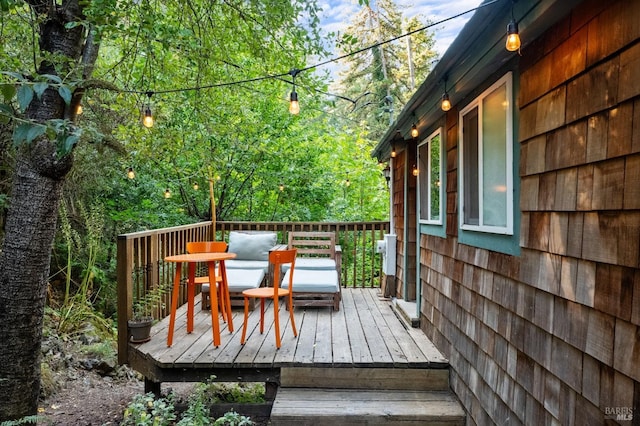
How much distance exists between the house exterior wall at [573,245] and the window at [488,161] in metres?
0.15

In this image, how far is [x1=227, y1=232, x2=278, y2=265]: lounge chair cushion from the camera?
17.9 ft

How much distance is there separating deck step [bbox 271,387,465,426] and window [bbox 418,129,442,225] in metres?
1.46

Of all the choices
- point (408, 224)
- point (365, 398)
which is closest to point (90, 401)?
point (365, 398)

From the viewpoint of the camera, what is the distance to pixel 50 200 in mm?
3047

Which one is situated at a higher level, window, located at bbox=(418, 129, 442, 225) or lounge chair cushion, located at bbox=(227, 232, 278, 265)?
window, located at bbox=(418, 129, 442, 225)

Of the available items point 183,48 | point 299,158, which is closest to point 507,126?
point 183,48

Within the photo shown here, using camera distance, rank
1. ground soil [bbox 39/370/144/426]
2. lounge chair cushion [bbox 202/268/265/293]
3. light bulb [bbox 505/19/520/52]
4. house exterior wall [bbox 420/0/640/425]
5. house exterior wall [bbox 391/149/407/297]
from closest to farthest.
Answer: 1. house exterior wall [bbox 420/0/640/425]
2. light bulb [bbox 505/19/520/52]
3. ground soil [bbox 39/370/144/426]
4. lounge chair cushion [bbox 202/268/265/293]
5. house exterior wall [bbox 391/149/407/297]

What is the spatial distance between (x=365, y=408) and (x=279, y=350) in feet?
2.99

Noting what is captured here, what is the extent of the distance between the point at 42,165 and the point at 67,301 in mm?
2523

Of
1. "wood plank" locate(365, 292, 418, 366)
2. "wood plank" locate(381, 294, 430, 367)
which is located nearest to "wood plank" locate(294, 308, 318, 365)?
"wood plank" locate(365, 292, 418, 366)

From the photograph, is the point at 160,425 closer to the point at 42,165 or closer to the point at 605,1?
the point at 42,165

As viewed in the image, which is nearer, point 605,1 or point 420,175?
point 605,1

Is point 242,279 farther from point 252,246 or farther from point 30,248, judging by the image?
point 30,248

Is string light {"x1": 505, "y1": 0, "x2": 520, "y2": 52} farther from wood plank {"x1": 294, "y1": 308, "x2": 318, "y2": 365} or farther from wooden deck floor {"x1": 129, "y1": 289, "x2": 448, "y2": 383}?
wood plank {"x1": 294, "y1": 308, "x2": 318, "y2": 365}
